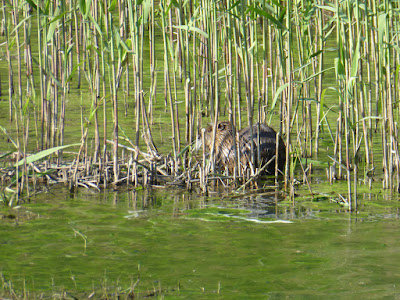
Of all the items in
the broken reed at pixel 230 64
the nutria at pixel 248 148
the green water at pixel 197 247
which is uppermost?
the broken reed at pixel 230 64

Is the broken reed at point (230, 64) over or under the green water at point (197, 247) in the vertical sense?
over

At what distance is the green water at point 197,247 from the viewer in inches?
115

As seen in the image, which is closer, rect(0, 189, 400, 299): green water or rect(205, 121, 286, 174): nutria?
rect(0, 189, 400, 299): green water

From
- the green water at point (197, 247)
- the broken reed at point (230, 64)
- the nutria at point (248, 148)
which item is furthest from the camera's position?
the nutria at point (248, 148)

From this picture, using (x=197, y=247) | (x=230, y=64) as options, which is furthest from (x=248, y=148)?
(x=197, y=247)

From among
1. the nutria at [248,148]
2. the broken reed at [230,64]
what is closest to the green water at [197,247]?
the broken reed at [230,64]

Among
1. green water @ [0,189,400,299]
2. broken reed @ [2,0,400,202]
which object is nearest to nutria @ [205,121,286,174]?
broken reed @ [2,0,400,202]

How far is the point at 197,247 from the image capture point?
3.42 m

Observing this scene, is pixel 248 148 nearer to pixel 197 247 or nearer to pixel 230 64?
pixel 230 64

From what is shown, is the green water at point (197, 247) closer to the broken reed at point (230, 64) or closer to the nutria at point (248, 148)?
the broken reed at point (230, 64)

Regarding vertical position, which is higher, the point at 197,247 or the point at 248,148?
the point at 248,148

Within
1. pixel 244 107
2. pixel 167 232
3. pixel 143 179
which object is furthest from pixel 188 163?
pixel 244 107

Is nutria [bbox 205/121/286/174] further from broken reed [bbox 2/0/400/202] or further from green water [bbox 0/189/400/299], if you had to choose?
green water [bbox 0/189/400/299]

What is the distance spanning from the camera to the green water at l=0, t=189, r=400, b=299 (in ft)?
9.57
